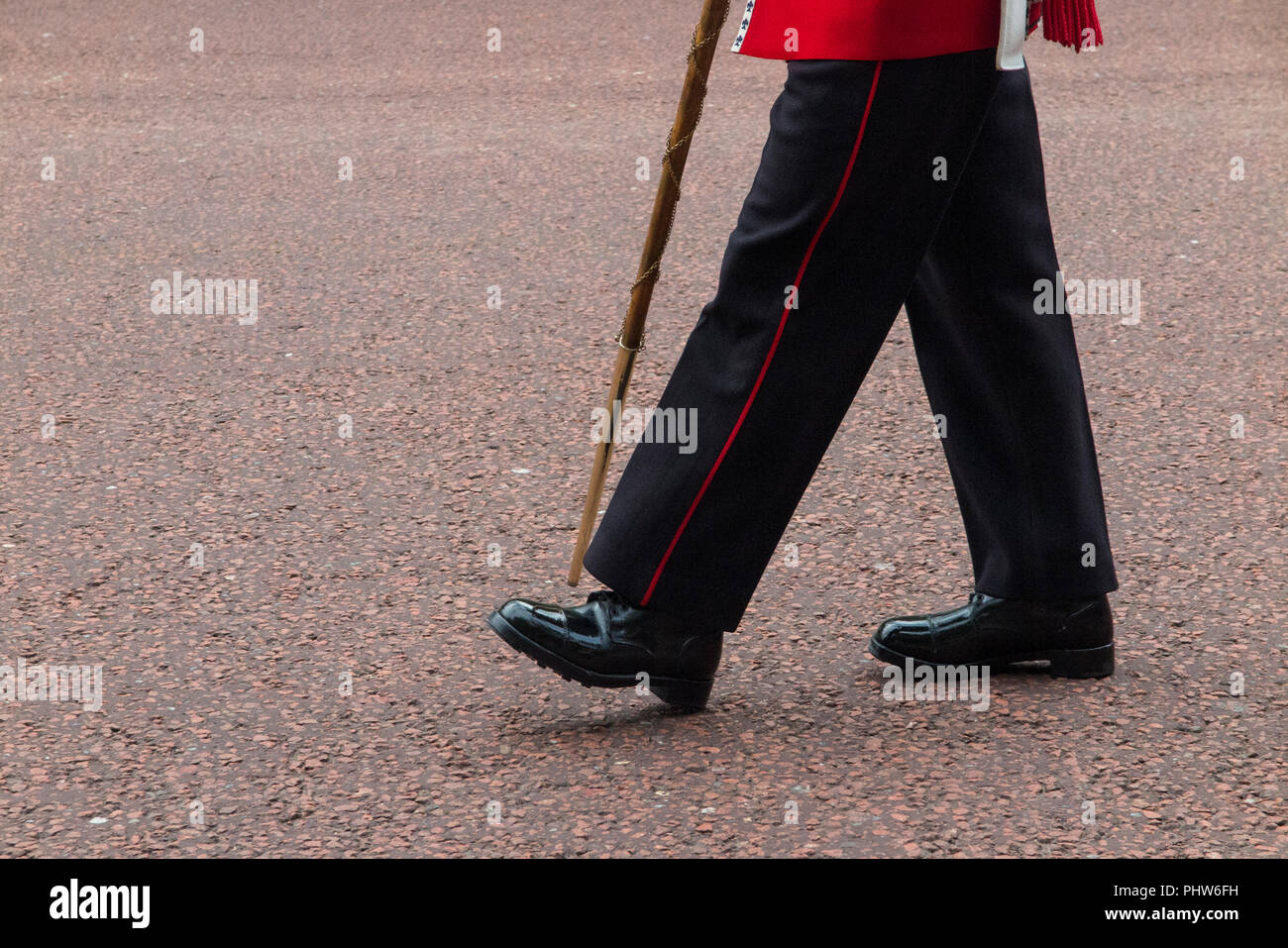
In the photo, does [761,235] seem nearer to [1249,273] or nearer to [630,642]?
[630,642]

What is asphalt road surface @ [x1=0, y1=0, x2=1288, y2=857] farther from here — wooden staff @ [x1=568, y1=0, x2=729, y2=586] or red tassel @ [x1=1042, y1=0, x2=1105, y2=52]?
red tassel @ [x1=1042, y1=0, x2=1105, y2=52]

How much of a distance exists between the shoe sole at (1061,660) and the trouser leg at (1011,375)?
4.3 inches

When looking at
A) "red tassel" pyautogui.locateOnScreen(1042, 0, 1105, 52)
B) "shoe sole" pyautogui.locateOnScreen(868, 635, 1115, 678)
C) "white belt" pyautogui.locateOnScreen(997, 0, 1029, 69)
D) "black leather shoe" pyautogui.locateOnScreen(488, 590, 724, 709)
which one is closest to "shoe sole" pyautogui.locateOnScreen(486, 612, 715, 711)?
"black leather shoe" pyautogui.locateOnScreen(488, 590, 724, 709)

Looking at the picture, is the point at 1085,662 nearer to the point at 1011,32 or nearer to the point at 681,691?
the point at 681,691

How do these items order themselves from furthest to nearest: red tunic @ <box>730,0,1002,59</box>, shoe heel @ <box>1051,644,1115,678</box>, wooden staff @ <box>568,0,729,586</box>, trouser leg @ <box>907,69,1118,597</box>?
1. shoe heel @ <box>1051,644,1115,678</box>
2. trouser leg @ <box>907,69,1118,597</box>
3. wooden staff @ <box>568,0,729,586</box>
4. red tunic @ <box>730,0,1002,59</box>

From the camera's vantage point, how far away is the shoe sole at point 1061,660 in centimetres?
301

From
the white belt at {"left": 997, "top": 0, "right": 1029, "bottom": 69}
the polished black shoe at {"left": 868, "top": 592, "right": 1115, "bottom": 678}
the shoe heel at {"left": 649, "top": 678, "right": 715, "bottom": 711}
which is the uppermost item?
the white belt at {"left": 997, "top": 0, "right": 1029, "bottom": 69}

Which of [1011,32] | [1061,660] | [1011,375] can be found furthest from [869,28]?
[1061,660]

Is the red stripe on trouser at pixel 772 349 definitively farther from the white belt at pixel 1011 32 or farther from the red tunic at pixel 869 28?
the white belt at pixel 1011 32

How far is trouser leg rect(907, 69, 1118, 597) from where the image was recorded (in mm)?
2895

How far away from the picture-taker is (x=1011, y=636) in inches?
119

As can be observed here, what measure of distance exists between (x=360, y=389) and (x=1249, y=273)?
8.97 ft

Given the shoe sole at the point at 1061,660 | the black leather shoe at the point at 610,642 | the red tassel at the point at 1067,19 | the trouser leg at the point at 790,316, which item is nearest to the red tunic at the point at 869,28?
the trouser leg at the point at 790,316

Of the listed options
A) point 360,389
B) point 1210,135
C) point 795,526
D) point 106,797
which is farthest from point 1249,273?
point 106,797
